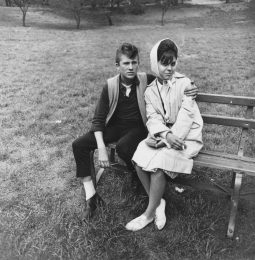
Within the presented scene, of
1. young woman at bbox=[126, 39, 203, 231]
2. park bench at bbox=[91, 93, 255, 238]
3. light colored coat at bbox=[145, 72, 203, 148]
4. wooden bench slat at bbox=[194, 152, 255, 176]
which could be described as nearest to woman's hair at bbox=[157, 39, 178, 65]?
young woman at bbox=[126, 39, 203, 231]

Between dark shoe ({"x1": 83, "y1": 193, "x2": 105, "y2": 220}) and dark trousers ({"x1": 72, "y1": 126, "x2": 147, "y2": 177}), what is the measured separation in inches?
10.2

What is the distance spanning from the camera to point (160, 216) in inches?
134

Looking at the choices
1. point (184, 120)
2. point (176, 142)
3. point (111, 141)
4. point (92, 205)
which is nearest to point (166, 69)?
point (184, 120)

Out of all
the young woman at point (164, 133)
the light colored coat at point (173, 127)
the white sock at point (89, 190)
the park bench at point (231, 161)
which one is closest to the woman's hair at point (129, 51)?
the young woman at point (164, 133)

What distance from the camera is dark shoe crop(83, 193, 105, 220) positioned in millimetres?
3494

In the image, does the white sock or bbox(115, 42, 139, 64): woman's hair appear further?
the white sock

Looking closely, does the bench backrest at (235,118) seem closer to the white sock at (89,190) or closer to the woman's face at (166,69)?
the woman's face at (166,69)

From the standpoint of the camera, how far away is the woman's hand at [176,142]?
3135 mm

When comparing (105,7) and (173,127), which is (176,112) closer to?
(173,127)

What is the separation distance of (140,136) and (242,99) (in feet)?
3.57

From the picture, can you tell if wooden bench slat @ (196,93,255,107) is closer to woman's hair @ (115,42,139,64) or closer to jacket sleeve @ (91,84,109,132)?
woman's hair @ (115,42,139,64)

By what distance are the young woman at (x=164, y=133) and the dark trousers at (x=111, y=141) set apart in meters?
0.19

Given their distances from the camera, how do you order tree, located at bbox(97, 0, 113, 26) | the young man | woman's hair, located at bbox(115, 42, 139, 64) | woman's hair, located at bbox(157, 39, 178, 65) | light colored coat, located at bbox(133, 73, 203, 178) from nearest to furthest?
light colored coat, located at bbox(133, 73, 203, 178) → woman's hair, located at bbox(157, 39, 178, 65) → woman's hair, located at bbox(115, 42, 139, 64) → the young man → tree, located at bbox(97, 0, 113, 26)

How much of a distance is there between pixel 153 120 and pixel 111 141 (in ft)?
1.91
